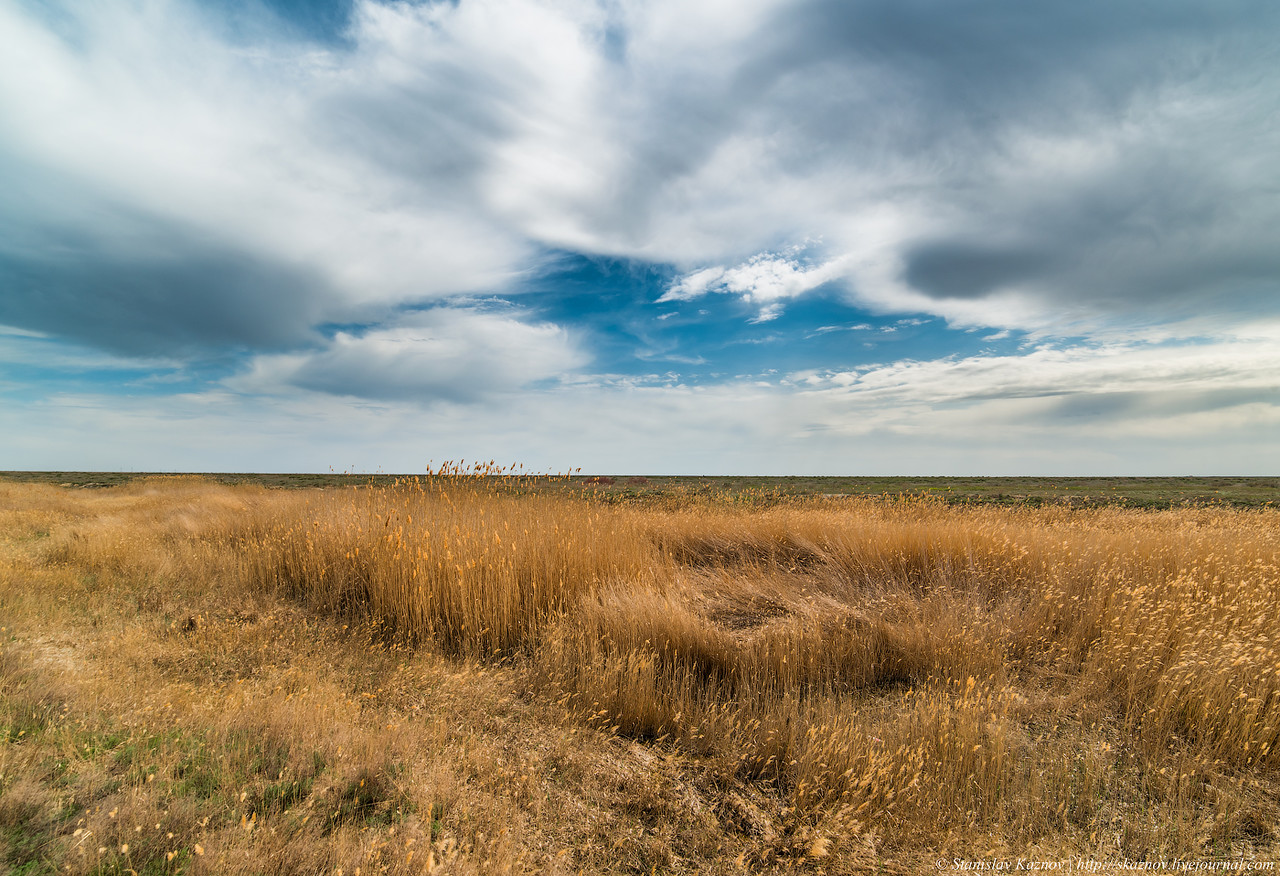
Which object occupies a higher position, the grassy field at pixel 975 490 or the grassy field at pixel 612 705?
the grassy field at pixel 975 490

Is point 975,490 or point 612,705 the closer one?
point 612,705

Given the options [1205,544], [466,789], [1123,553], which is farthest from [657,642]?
[1205,544]

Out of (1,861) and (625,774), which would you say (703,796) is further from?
(1,861)

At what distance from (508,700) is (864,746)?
2.35m

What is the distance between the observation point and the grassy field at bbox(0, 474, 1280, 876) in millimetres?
2502

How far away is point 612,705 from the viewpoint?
147 inches

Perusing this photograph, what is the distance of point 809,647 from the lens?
451cm

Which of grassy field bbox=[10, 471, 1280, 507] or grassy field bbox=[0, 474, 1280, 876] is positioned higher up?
grassy field bbox=[10, 471, 1280, 507]

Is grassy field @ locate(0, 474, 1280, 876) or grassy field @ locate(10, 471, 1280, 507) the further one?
grassy field @ locate(10, 471, 1280, 507)

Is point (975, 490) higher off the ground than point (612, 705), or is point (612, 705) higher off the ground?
point (975, 490)

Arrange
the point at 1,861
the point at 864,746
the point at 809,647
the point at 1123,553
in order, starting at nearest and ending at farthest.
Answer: the point at 1,861 < the point at 864,746 < the point at 809,647 < the point at 1123,553

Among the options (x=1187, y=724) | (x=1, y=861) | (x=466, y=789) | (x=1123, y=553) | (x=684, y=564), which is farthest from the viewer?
(x=684, y=564)

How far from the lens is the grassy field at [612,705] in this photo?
250 centimetres

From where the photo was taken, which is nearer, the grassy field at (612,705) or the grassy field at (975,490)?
the grassy field at (612,705)
